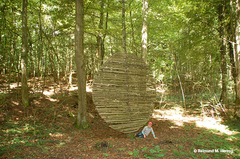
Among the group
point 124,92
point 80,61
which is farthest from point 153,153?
point 80,61

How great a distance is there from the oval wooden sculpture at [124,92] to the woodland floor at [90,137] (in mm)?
883

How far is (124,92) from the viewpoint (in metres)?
5.82

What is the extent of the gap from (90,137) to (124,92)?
2505 mm

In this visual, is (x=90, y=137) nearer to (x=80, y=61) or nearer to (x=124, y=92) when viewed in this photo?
(x=124, y=92)

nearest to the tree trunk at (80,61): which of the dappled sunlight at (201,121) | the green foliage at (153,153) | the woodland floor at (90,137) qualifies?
the woodland floor at (90,137)

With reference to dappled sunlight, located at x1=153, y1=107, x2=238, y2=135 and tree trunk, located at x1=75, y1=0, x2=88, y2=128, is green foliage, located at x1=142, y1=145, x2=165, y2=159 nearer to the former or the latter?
tree trunk, located at x1=75, y1=0, x2=88, y2=128

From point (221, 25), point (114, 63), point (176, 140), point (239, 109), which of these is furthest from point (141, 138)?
point (221, 25)

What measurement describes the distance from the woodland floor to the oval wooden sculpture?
0.88 m

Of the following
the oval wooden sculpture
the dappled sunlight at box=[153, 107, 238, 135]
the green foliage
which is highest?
the oval wooden sculpture

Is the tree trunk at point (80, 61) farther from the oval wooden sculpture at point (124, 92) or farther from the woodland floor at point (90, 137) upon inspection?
the oval wooden sculpture at point (124, 92)

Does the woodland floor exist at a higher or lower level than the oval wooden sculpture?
lower

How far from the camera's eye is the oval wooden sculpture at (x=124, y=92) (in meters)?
5.45

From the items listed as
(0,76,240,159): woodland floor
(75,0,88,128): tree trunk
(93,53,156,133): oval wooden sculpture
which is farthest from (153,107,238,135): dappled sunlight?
(75,0,88,128): tree trunk

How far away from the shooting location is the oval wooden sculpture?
17.9 ft
